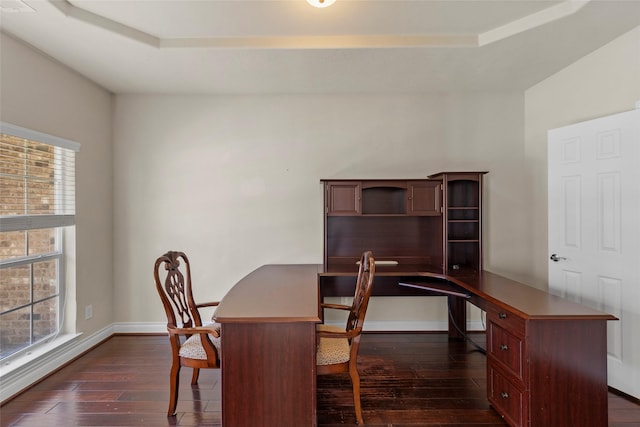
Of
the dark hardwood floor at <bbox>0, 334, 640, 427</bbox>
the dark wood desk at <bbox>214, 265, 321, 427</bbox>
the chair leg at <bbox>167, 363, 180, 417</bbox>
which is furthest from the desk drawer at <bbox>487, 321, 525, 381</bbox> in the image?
the chair leg at <bbox>167, 363, 180, 417</bbox>

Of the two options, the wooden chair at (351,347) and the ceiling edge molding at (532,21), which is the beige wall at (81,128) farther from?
the ceiling edge molding at (532,21)

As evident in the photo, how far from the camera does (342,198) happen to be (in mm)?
3137

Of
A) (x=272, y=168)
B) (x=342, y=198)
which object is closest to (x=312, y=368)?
(x=342, y=198)

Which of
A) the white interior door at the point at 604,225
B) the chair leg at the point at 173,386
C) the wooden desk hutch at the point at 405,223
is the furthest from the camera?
the wooden desk hutch at the point at 405,223

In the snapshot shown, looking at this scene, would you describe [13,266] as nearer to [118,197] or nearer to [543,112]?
[118,197]

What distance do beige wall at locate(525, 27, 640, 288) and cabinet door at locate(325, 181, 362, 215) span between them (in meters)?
1.87

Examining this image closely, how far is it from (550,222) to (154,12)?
339 centimetres

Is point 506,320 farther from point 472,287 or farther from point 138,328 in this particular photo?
point 138,328

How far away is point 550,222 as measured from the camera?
109 inches

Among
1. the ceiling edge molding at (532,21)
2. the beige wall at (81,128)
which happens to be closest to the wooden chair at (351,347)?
the ceiling edge molding at (532,21)

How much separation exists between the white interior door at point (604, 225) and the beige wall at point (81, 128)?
4.14 metres

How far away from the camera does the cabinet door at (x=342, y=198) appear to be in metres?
3.12

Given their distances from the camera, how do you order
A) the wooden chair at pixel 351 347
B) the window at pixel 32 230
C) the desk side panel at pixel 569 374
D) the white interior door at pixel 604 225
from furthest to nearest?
the window at pixel 32 230, the white interior door at pixel 604 225, the wooden chair at pixel 351 347, the desk side panel at pixel 569 374

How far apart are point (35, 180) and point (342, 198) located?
2518 millimetres
